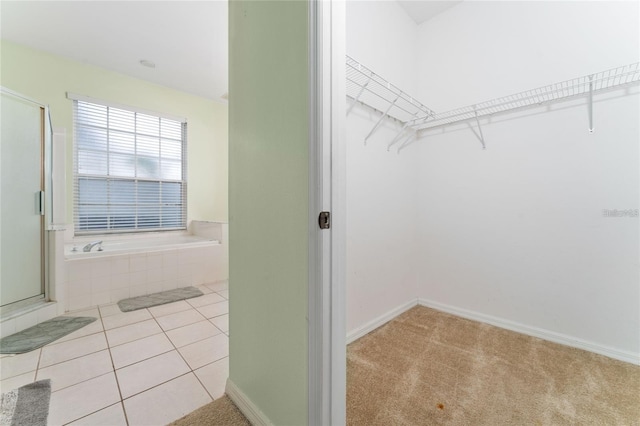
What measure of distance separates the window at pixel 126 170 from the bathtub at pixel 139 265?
0.84 feet

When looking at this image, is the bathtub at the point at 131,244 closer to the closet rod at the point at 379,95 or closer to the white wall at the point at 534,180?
the closet rod at the point at 379,95

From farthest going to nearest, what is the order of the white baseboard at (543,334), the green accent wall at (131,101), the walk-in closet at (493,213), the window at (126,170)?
1. the window at (126,170)
2. the green accent wall at (131,101)
3. the white baseboard at (543,334)
4. the walk-in closet at (493,213)

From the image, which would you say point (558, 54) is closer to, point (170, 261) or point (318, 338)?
point (318, 338)

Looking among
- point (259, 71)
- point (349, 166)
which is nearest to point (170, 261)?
point (349, 166)

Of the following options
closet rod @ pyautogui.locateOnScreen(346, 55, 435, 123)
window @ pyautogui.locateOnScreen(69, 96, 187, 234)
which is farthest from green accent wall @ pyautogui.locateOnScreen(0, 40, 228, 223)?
closet rod @ pyautogui.locateOnScreen(346, 55, 435, 123)

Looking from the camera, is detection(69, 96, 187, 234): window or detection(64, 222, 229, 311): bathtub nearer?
detection(64, 222, 229, 311): bathtub

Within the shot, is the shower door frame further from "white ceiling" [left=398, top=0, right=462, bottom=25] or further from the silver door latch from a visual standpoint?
"white ceiling" [left=398, top=0, right=462, bottom=25]

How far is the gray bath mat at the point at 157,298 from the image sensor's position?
2425 mm

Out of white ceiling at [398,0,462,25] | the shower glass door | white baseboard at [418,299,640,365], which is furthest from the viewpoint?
white ceiling at [398,0,462,25]

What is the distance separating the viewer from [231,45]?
1210 millimetres

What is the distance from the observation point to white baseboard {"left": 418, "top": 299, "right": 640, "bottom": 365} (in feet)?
4.97

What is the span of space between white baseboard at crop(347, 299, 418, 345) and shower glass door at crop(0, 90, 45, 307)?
106 inches

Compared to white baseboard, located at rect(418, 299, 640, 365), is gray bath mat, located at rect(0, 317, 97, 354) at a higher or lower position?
lower

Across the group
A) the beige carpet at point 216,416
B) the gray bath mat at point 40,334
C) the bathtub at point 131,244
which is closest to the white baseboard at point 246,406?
the beige carpet at point 216,416
